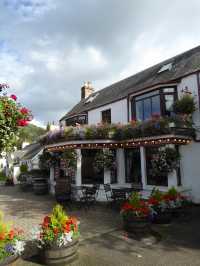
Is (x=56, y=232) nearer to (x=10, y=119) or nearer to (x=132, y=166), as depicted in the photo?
(x=10, y=119)

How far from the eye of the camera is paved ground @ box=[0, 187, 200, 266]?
5.69m

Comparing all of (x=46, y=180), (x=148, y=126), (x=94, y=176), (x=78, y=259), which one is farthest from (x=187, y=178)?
Result: (x=46, y=180)

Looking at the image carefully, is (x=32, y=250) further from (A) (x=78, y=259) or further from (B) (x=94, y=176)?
(B) (x=94, y=176)

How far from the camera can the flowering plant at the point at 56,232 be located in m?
5.45

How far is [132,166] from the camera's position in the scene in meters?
14.5

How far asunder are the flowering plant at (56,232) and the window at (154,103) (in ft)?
31.8

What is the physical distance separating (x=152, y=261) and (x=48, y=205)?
807 cm

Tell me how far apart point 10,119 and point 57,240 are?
302 centimetres

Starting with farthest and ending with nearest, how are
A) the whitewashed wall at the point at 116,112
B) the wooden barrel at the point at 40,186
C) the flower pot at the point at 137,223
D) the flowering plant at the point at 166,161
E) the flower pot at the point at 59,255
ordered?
the wooden barrel at the point at 40,186 → the whitewashed wall at the point at 116,112 → the flowering plant at the point at 166,161 → the flower pot at the point at 137,223 → the flower pot at the point at 59,255

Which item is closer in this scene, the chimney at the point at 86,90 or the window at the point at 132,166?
the window at the point at 132,166

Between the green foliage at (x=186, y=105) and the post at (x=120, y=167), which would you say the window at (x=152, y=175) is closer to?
the post at (x=120, y=167)

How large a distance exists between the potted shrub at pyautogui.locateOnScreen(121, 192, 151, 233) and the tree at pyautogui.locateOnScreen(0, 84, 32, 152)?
14.1ft

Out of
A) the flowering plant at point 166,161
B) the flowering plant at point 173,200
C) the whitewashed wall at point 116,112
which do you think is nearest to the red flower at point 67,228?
the flowering plant at point 173,200

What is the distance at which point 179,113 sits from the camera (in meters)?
12.4
